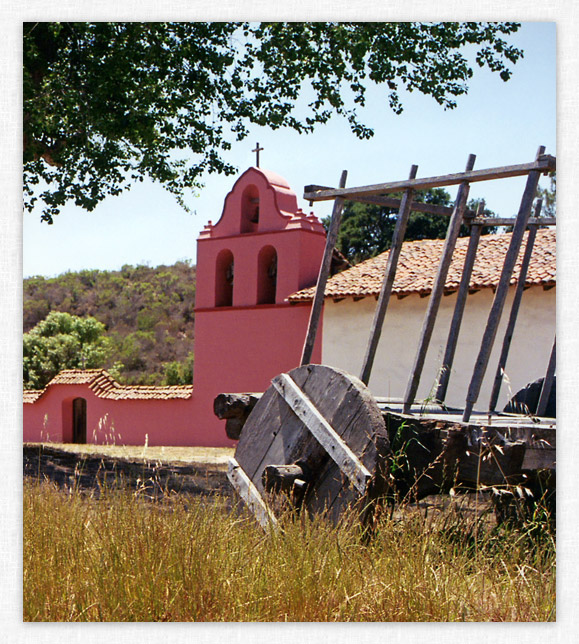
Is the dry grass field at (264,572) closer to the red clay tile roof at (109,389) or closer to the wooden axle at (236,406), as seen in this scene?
the wooden axle at (236,406)

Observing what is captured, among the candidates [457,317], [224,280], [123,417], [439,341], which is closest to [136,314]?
[123,417]

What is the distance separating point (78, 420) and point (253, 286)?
13.7 feet

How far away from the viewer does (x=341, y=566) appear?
3.36 m

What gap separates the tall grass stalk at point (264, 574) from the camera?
3348mm

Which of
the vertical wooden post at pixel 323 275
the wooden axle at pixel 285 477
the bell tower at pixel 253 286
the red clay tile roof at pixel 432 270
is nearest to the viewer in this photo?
the wooden axle at pixel 285 477

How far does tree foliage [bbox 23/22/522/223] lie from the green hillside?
9.29 m

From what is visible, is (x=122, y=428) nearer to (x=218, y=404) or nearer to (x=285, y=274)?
(x=285, y=274)

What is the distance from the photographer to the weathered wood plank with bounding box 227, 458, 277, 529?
4094 mm

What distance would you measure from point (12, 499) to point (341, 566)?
1.62m

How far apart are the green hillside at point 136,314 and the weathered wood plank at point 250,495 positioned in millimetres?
11622

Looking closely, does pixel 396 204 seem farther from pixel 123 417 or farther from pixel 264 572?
pixel 123 417

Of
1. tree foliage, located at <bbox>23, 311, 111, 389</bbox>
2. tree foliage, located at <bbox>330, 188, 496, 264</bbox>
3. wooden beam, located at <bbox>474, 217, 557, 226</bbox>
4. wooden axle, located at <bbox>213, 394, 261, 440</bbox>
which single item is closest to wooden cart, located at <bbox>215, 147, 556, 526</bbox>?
wooden axle, located at <bbox>213, 394, 261, 440</bbox>

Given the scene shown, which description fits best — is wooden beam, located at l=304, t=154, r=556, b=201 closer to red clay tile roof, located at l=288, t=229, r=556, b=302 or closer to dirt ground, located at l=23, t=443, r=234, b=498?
dirt ground, located at l=23, t=443, r=234, b=498

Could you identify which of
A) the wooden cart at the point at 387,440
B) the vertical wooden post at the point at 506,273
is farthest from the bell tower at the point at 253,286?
the vertical wooden post at the point at 506,273
